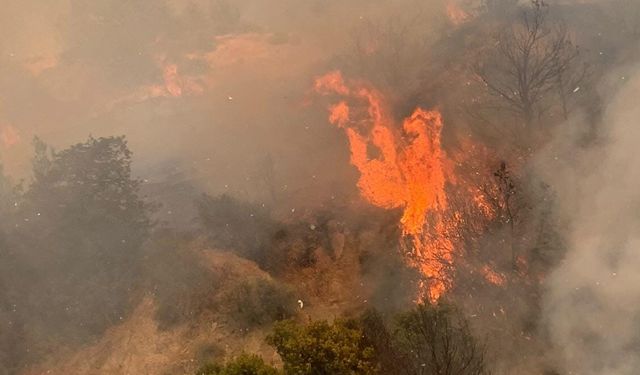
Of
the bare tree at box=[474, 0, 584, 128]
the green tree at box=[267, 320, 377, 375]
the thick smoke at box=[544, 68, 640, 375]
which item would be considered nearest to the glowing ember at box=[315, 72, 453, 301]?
the bare tree at box=[474, 0, 584, 128]

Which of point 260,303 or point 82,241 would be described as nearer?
point 260,303

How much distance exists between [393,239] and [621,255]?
8.31 meters

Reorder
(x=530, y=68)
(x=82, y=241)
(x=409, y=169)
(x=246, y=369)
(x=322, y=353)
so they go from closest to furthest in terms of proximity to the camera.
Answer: (x=246, y=369), (x=322, y=353), (x=82, y=241), (x=409, y=169), (x=530, y=68)

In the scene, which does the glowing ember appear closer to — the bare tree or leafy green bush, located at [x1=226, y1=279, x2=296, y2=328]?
the bare tree

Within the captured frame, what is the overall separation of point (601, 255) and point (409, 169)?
9038 millimetres

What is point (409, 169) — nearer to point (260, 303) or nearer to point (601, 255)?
point (601, 255)

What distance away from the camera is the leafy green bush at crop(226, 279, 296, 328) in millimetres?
19391

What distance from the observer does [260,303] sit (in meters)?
19.4

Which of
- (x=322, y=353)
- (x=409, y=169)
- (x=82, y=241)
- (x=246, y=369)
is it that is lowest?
(x=246, y=369)

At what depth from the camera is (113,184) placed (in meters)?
→ 23.4

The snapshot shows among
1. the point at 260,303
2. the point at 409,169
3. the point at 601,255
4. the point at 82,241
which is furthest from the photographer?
the point at 409,169

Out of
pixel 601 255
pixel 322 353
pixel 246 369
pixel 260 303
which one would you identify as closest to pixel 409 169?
pixel 601 255

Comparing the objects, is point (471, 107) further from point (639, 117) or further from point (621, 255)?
point (621, 255)

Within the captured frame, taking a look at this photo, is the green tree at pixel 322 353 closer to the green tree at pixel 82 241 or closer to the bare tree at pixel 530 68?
the green tree at pixel 82 241
